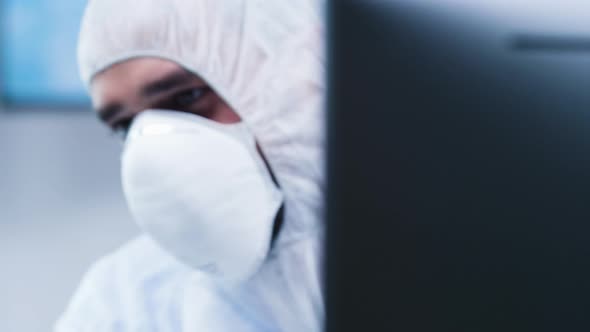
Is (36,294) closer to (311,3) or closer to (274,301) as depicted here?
(274,301)

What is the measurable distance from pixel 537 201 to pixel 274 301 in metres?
0.49

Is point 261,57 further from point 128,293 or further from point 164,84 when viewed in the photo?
point 128,293

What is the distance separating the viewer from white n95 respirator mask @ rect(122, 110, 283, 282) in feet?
2.05

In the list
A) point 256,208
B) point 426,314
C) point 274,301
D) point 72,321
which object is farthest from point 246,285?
point 426,314

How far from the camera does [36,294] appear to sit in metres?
1.39

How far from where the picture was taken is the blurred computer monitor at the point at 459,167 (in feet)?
0.89

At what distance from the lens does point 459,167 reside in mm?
281

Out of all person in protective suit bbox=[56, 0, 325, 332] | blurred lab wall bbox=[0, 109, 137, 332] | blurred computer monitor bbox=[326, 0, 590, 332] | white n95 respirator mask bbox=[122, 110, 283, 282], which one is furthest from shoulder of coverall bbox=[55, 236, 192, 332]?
blurred computer monitor bbox=[326, 0, 590, 332]

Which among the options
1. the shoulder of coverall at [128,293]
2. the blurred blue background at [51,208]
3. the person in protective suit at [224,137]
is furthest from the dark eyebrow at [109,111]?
the blurred blue background at [51,208]

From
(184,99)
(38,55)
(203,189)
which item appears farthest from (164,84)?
(38,55)

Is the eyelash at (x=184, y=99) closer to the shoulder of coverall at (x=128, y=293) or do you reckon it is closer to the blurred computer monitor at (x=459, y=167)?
the shoulder of coverall at (x=128, y=293)

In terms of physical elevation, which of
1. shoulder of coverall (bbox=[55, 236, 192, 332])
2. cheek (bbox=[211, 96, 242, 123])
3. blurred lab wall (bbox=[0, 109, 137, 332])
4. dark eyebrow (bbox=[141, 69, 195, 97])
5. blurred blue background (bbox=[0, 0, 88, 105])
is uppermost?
dark eyebrow (bbox=[141, 69, 195, 97])

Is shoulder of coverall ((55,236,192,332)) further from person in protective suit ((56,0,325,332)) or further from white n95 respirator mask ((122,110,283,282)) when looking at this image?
white n95 respirator mask ((122,110,283,282))

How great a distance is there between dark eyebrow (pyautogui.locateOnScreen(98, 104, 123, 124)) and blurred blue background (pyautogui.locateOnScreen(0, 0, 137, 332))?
63 cm
